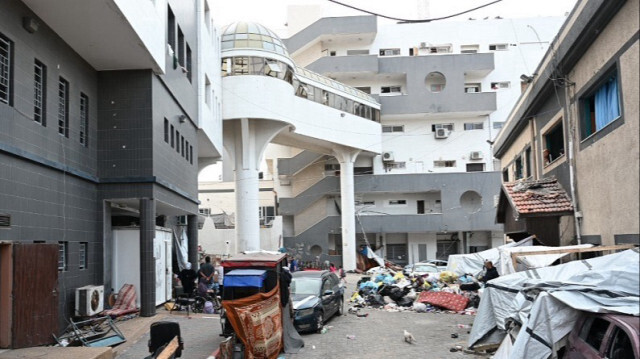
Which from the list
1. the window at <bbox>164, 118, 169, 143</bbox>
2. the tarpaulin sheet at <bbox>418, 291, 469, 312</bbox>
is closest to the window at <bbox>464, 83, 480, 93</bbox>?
the tarpaulin sheet at <bbox>418, 291, 469, 312</bbox>

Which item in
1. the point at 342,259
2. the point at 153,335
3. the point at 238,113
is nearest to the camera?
the point at 153,335

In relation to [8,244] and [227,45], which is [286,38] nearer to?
[227,45]

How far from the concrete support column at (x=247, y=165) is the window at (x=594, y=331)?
1068 inches

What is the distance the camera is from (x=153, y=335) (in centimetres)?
834

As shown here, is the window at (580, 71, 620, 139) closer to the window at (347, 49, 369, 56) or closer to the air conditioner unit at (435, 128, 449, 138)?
the air conditioner unit at (435, 128, 449, 138)

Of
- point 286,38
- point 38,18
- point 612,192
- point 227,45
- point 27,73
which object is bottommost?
point 612,192

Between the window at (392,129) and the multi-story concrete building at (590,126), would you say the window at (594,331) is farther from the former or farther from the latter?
the window at (392,129)

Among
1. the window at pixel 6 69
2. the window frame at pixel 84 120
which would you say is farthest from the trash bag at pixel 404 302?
the window at pixel 6 69

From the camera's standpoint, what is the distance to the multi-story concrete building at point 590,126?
10.2m

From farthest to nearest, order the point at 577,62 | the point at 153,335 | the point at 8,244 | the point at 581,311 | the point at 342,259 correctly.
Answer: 1. the point at 342,259
2. the point at 577,62
3. the point at 8,244
4. the point at 153,335
5. the point at 581,311

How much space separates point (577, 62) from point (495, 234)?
33.8 m

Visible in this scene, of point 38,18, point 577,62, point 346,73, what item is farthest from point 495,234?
point 38,18

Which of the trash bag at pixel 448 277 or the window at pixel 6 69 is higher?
the window at pixel 6 69

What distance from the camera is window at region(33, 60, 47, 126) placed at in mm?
12883
